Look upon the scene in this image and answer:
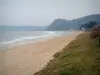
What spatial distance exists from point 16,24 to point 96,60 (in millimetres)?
953

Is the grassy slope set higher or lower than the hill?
lower

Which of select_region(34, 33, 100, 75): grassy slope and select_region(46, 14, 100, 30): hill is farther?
select_region(46, 14, 100, 30): hill

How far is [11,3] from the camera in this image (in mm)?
2064

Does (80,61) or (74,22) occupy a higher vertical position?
(74,22)

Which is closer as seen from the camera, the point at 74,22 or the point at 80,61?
the point at 80,61

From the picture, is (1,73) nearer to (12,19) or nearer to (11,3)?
(12,19)

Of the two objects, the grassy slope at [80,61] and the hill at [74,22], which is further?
the hill at [74,22]

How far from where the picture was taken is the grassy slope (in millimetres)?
1716

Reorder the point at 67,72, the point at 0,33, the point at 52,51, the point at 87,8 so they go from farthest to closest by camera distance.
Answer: the point at 52,51, the point at 0,33, the point at 87,8, the point at 67,72

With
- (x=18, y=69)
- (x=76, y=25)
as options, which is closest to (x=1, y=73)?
(x=18, y=69)

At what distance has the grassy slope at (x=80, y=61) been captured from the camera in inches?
67.5

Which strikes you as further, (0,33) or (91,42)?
(0,33)

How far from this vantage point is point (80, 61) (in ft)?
5.98

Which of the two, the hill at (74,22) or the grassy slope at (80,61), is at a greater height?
the hill at (74,22)
